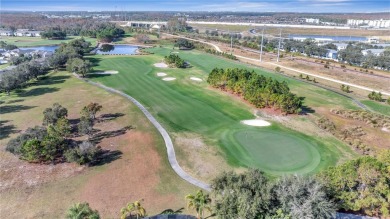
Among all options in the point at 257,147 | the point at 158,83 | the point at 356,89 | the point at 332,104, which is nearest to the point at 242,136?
the point at 257,147

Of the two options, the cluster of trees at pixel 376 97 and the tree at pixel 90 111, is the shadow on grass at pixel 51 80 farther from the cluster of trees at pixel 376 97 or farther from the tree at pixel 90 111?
the cluster of trees at pixel 376 97

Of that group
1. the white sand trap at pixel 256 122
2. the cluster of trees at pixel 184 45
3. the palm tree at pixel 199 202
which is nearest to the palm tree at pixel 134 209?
the palm tree at pixel 199 202

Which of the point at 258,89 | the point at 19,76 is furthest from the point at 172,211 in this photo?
the point at 19,76

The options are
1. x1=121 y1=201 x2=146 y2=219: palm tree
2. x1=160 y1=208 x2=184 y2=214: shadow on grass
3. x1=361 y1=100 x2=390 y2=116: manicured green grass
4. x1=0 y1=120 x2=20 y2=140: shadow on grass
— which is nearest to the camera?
x1=121 y1=201 x2=146 y2=219: palm tree

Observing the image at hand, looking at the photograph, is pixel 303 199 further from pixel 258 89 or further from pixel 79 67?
pixel 79 67

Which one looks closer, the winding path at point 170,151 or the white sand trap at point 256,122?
the winding path at point 170,151

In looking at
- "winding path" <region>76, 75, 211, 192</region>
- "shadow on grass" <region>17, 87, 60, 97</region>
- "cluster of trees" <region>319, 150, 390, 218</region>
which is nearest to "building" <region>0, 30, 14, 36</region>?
"shadow on grass" <region>17, 87, 60, 97</region>

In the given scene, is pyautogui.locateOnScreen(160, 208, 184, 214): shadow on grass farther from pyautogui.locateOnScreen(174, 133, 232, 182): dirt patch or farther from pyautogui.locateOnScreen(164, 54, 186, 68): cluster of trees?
pyautogui.locateOnScreen(164, 54, 186, 68): cluster of trees
